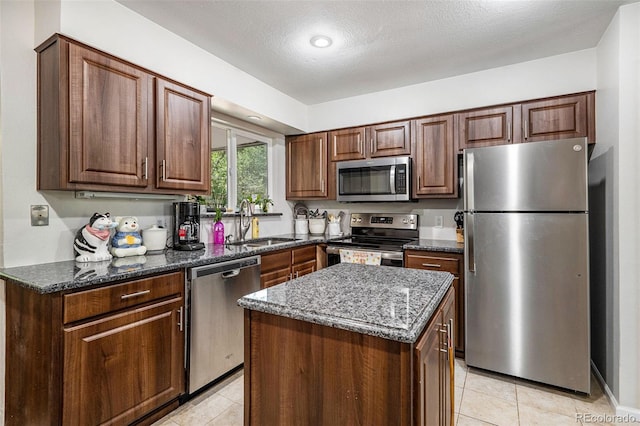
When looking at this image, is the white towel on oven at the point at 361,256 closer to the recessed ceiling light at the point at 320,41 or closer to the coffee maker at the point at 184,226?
the coffee maker at the point at 184,226

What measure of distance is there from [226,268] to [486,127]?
2430mm

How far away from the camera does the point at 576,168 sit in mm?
2166

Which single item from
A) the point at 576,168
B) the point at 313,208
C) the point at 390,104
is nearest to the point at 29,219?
the point at 313,208

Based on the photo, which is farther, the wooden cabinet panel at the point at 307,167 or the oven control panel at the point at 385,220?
the wooden cabinet panel at the point at 307,167

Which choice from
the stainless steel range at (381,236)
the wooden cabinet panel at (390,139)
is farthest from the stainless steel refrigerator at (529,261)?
the wooden cabinet panel at (390,139)

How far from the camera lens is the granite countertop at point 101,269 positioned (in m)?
Result: 1.50

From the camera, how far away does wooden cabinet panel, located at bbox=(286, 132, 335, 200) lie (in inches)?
145

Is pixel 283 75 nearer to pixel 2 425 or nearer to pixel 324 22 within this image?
pixel 324 22

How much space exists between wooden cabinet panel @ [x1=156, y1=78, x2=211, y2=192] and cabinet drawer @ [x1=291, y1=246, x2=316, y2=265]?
39.0 inches

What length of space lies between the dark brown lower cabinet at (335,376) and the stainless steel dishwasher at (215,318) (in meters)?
1.01

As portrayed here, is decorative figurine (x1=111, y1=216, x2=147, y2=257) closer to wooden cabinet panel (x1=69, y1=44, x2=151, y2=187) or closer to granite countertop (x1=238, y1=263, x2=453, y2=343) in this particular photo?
wooden cabinet panel (x1=69, y1=44, x2=151, y2=187)

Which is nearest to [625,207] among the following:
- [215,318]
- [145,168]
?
[215,318]

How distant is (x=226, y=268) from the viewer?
2.25 m

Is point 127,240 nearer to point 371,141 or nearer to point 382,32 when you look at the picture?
point 382,32
